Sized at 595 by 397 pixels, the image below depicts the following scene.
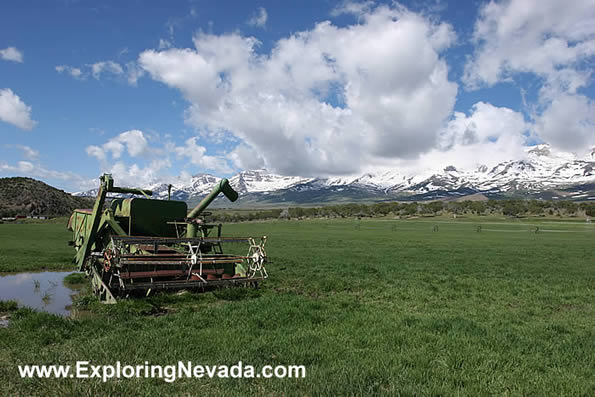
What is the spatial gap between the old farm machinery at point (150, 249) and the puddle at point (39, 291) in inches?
44.7

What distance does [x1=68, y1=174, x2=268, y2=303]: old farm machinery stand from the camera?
12219 millimetres

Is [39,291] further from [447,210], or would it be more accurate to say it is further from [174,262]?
[447,210]

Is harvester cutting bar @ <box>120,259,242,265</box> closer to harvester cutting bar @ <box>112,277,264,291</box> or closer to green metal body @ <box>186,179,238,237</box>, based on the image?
harvester cutting bar @ <box>112,277,264,291</box>

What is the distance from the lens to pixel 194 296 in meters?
12.9

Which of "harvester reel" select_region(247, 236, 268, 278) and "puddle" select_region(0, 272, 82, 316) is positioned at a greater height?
"harvester reel" select_region(247, 236, 268, 278)

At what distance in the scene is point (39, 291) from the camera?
47.9ft

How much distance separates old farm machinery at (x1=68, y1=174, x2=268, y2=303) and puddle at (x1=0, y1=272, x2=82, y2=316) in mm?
1136

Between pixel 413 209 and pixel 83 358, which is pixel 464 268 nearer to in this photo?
pixel 83 358

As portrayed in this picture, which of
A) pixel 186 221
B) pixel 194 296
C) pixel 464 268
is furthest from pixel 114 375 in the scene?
pixel 464 268

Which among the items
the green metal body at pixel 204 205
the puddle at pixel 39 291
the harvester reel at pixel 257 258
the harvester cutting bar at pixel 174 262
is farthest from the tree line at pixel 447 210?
the harvester cutting bar at pixel 174 262

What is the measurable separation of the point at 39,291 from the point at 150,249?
14.9 feet

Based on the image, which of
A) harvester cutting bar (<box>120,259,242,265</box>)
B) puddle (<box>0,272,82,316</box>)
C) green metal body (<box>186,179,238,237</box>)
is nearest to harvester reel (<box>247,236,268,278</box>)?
harvester cutting bar (<box>120,259,242,265</box>)

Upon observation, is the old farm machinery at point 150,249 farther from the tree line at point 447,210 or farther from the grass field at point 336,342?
the tree line at point 447,210

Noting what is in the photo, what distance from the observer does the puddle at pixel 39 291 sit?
1225cm
